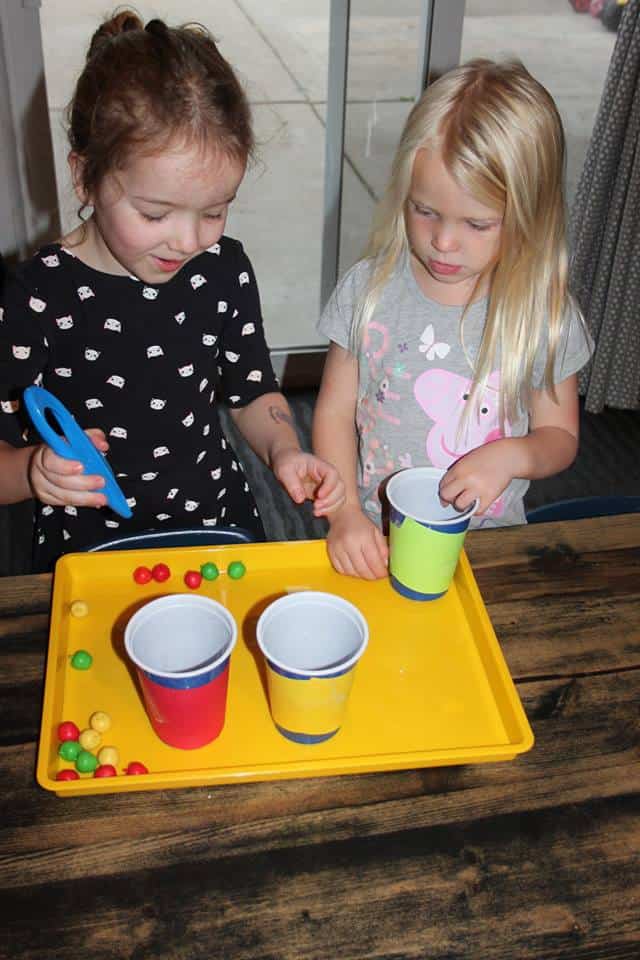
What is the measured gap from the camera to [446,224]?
1.14 meters

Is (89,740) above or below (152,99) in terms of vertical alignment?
below

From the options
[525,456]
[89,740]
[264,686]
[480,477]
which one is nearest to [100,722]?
[89,740]

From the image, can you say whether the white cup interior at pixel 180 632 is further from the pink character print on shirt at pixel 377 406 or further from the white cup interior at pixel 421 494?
the pink character print on shirt at pixel 377 406

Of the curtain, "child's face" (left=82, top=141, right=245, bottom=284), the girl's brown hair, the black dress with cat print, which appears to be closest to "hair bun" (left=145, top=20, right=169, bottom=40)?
the girl's brown hair

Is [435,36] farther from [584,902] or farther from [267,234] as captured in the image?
[584,902]

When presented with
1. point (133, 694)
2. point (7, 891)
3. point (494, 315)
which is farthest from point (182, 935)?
point (494, 315)

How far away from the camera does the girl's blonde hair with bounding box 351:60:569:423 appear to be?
1.11 meters

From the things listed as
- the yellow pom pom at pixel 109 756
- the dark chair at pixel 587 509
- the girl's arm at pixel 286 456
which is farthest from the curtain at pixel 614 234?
the yellow pom pom at pixel 109 756

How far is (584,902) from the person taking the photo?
2.42 ft

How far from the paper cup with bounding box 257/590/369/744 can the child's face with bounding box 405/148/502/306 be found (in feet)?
1.72

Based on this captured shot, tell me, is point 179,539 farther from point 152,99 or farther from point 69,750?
point 152,99

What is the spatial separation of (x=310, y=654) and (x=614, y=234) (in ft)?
7.19

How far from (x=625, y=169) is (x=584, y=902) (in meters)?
2.29

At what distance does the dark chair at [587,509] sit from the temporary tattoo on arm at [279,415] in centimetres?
40
